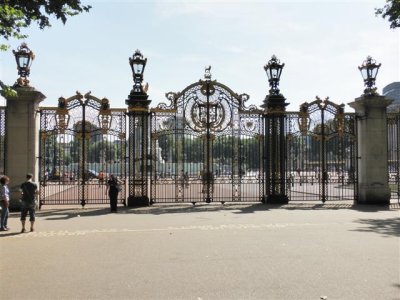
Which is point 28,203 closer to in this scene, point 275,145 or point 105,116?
point 105,116

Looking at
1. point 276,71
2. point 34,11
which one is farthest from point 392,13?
point 34,11

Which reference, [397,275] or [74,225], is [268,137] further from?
[397,275]

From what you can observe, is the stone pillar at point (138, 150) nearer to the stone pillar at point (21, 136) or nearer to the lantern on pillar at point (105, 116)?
the lantern on pillar at point (105, 116)

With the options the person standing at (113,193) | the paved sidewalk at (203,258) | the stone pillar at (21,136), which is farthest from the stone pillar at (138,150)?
the stone pillar at (21,136)

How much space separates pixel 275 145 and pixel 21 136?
390 inches

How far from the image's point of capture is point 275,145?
59.8ft

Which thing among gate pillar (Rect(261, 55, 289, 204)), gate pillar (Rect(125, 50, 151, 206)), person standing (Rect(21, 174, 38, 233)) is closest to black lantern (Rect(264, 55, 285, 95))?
gate pillar (Rect(261, 55, 289, 204))

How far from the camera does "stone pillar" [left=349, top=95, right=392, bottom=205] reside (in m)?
17.9

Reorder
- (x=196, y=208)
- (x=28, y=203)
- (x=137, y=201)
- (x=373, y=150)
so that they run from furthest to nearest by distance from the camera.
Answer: (x=373, y=150), (x=137, y=201), (x=196, y=208), (x=28, y=203)

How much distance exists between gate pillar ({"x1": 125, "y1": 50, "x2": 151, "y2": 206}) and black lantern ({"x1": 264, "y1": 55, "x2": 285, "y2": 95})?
526 cm

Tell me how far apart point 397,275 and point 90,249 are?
5657 millimetres

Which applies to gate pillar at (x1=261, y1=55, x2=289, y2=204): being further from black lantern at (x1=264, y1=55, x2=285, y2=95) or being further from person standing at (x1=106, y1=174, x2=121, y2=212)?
person standing at (x1=106, y1=174, x2=121, y2=212)

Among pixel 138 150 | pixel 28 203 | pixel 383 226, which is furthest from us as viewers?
pixel 138 150

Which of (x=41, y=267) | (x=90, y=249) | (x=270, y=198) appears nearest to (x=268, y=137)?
(x=270, y=198)
